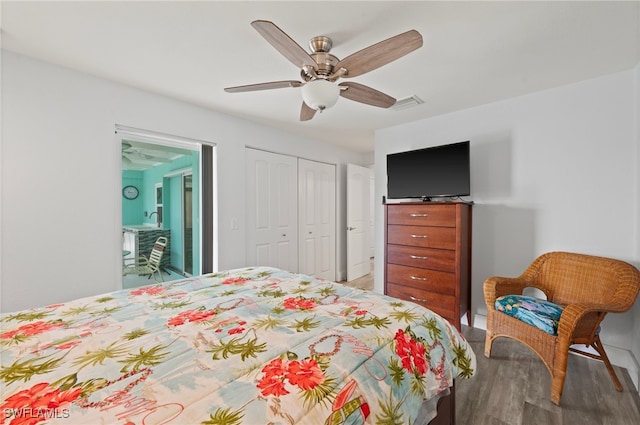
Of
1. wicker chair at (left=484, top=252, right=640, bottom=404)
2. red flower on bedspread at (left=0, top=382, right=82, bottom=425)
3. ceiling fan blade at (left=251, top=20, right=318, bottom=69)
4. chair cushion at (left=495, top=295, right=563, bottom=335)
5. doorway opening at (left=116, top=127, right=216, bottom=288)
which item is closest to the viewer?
red flower on bedspread at (left=0, top=382, right=82, bottom=425)

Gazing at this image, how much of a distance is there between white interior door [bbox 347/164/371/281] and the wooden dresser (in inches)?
63.5

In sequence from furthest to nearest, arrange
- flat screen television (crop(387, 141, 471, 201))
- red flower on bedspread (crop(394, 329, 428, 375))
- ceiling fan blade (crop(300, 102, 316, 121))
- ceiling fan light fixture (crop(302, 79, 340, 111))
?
flat screen television (crop(387, 141, 471, 201)) → ceiling fan blade (crop(300, 102, 316, 121)) → ceiling fan light fixture (crop(302, 79, 340, 111)) → red flower on bedspread (crop(394, 329, 428, 375))

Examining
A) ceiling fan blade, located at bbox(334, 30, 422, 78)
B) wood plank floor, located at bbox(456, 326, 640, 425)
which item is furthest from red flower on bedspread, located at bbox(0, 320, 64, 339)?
wood plank floor, located at bbox(456, 326, 640, 425)

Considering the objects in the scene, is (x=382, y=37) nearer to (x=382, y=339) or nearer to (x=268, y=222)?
(x=382, y=339)

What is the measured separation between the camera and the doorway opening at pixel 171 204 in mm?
3064

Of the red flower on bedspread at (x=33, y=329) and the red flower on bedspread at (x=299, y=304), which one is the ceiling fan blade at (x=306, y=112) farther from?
the red flower on bedspread at (x=33, y=329)

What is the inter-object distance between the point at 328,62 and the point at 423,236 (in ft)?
6.18

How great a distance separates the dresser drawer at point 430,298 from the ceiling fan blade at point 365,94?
1.86 meters

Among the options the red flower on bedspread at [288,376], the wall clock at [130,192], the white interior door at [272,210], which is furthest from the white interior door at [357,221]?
the wall clock at [130,192]

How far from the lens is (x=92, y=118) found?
2.22m

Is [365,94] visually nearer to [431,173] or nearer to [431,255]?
[431,173]

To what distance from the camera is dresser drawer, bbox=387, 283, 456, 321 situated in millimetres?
2553

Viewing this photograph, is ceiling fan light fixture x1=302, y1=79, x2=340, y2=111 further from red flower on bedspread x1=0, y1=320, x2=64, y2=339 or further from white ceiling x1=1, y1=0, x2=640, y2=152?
red flower on bedspread x1=0, y1=320, x2=64, y2=339

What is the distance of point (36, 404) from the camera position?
0.70 metres
